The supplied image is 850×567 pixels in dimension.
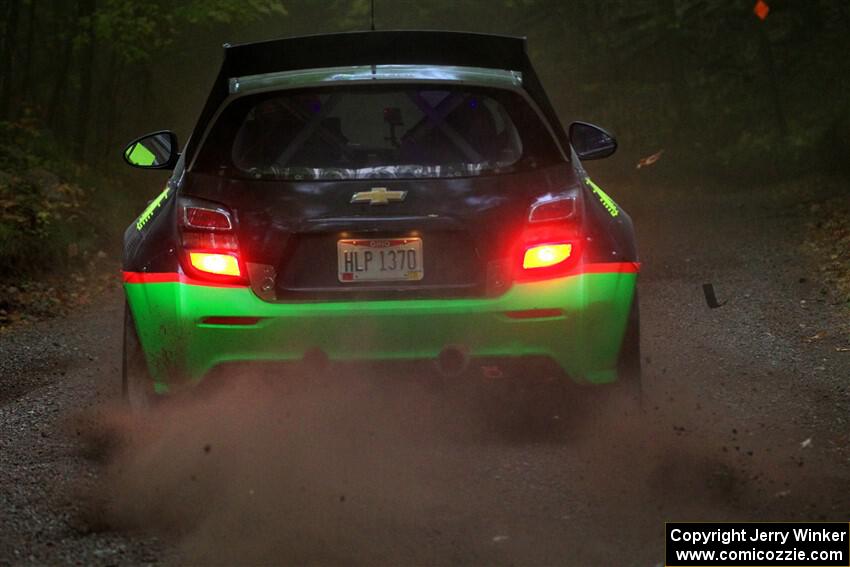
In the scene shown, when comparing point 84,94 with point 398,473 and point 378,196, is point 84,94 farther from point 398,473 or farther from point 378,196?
point 398,473

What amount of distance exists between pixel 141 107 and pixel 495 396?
26.4 m

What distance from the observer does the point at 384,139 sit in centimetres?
635

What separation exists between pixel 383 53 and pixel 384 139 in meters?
0.61

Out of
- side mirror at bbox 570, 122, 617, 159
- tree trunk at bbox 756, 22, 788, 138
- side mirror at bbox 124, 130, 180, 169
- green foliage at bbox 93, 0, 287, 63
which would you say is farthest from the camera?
tree trunk at bbox 756, 22, 788, 138

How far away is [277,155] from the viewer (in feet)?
18.7

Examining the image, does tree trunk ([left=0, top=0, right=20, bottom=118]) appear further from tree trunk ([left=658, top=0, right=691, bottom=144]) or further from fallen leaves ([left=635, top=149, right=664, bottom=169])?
tree trunk ([left=658, top=0, right=691, bottom=144])

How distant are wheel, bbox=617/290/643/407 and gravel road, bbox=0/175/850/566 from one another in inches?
5.0

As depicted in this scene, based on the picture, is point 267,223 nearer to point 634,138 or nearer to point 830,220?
point 830,220

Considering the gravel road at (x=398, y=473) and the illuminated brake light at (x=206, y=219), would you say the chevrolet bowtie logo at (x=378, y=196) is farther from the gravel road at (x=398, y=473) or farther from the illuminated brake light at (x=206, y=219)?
the gravel road at (x=398, y=473)

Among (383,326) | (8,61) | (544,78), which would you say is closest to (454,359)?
(383,326)

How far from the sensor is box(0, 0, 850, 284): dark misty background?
20875 mm

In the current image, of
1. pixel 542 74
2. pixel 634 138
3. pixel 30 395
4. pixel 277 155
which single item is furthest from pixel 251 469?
pixel 542 74

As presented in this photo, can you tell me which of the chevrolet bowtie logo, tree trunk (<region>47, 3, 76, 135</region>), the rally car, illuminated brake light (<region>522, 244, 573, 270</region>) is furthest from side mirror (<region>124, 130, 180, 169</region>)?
tree trunk (<region>47, 3, 76, 135</region>)

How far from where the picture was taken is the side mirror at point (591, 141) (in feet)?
21.1
